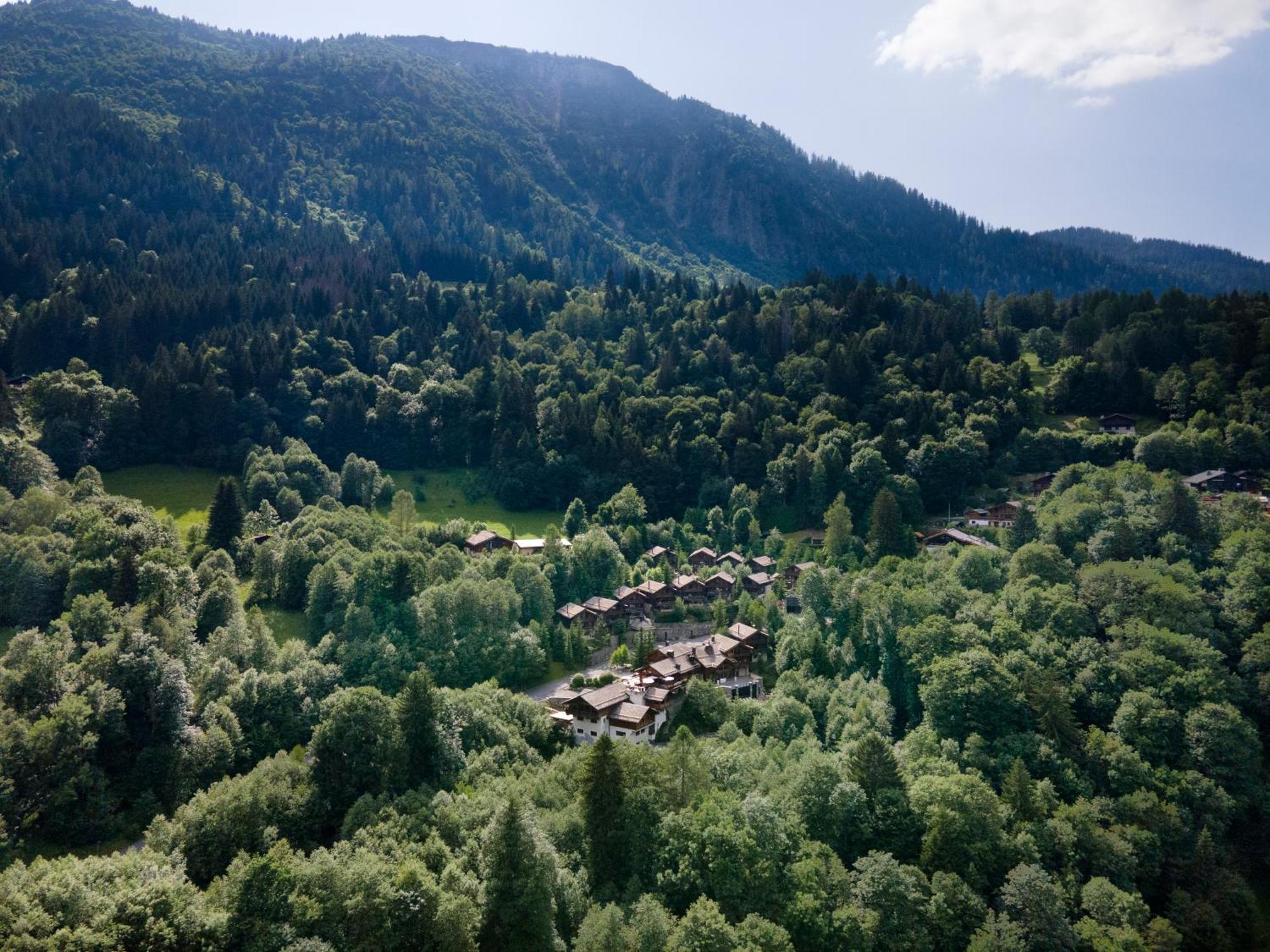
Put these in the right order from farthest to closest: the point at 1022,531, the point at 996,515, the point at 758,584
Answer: the point at 996,515 → the point at 758,584 → the point at 1022,531

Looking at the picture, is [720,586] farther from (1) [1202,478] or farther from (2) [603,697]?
(1) [1202,478]

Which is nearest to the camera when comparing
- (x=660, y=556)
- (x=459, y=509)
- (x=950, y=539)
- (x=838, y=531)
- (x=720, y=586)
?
(x=720, y=586)

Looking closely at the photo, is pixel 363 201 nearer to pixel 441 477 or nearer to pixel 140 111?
pixel 140 111

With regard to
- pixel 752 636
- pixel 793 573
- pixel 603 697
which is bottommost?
pixel 603 697

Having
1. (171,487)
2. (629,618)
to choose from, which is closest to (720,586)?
(629,618)

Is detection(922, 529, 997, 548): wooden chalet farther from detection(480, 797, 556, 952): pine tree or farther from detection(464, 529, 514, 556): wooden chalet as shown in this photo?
detection(480, 797, 556, 952): pine tree

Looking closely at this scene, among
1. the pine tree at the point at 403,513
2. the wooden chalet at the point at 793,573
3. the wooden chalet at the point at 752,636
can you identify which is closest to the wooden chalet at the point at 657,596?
the wooden chalet at the point at 752,636

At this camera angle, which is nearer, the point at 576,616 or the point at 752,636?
the point at 752,636

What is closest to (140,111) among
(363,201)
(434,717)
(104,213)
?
(363,201)
